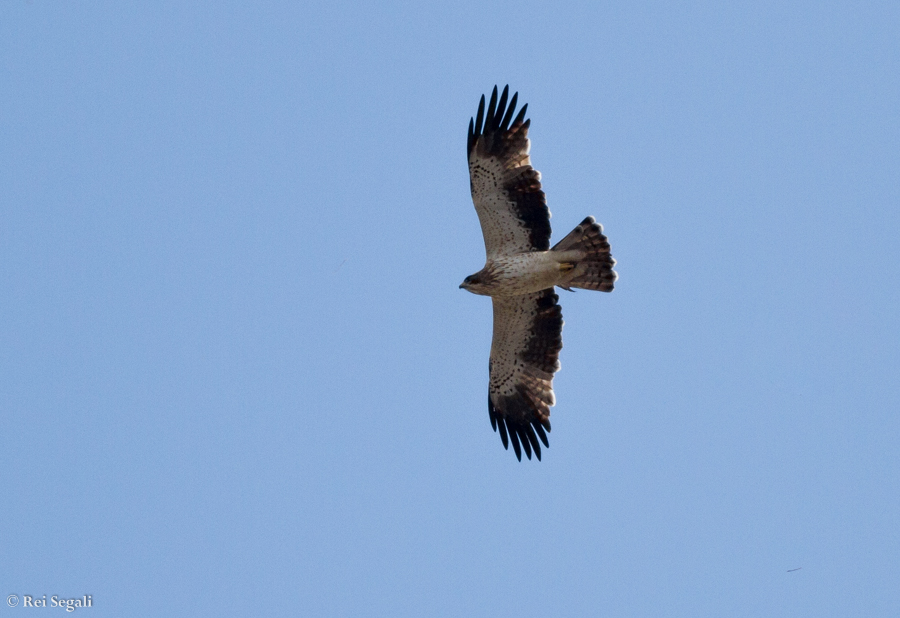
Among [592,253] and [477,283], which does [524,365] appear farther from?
[592,253]

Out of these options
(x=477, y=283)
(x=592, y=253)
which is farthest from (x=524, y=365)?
(x=592, y=253)

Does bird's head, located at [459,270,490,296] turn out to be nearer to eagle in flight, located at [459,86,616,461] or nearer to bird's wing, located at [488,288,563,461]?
eagle in flight, located at [459,86,616,461]

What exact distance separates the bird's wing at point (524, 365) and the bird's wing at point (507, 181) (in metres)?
0.86

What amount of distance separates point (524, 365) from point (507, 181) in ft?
8.04

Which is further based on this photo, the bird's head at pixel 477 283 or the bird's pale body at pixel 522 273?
the bird's head at pixel 477 283

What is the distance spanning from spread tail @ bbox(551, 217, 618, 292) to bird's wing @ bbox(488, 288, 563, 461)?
0.76 meters

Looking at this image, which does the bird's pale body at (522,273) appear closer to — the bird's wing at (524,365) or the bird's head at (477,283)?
the bird's head at (477,283)

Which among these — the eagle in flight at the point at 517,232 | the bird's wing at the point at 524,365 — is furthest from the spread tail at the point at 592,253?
the bird's wing at the point at 524,365

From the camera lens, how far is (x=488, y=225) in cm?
1334

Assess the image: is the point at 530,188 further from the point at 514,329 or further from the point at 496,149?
the point at 514,329

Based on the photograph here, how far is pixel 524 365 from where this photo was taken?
562 inches

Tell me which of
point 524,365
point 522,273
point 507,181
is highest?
point 507,181

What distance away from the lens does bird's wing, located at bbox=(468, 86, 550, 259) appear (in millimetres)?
13117

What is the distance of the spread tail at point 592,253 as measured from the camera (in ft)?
42.8
